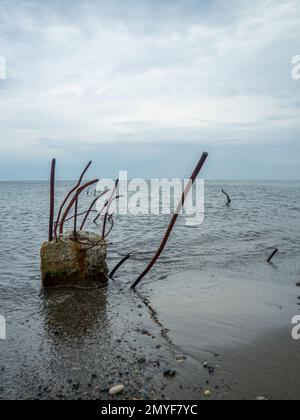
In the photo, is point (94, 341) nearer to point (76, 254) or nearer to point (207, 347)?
point (207, 347)

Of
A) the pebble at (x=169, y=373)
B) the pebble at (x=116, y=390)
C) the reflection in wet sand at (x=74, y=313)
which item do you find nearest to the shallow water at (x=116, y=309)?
the reflection in wet sand at (x=74, y=313)

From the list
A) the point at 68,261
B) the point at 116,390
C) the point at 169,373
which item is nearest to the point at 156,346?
the point at 169,373

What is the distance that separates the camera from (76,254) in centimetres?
639

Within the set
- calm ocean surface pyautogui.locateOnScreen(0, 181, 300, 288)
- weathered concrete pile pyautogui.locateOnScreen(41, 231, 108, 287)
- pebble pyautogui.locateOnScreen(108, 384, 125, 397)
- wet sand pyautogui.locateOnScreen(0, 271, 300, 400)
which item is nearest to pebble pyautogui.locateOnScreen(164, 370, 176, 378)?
wet sand pyautogui.locateOnScreen(0, 271, 300, 400)

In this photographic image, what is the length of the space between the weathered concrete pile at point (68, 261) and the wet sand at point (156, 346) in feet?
0.98

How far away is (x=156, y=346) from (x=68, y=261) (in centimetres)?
290

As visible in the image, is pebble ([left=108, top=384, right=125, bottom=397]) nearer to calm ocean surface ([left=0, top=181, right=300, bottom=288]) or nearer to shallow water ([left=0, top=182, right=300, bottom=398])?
shallow water ([left=0, top=182, right=300, bottom=398])

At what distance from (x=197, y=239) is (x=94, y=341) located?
819cm

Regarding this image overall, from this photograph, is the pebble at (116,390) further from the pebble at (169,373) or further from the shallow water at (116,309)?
the pebble at (169,373)

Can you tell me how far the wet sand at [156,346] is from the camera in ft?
10.6

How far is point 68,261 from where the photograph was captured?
6.40 m

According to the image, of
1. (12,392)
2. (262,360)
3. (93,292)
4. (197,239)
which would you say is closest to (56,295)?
(93,292)
